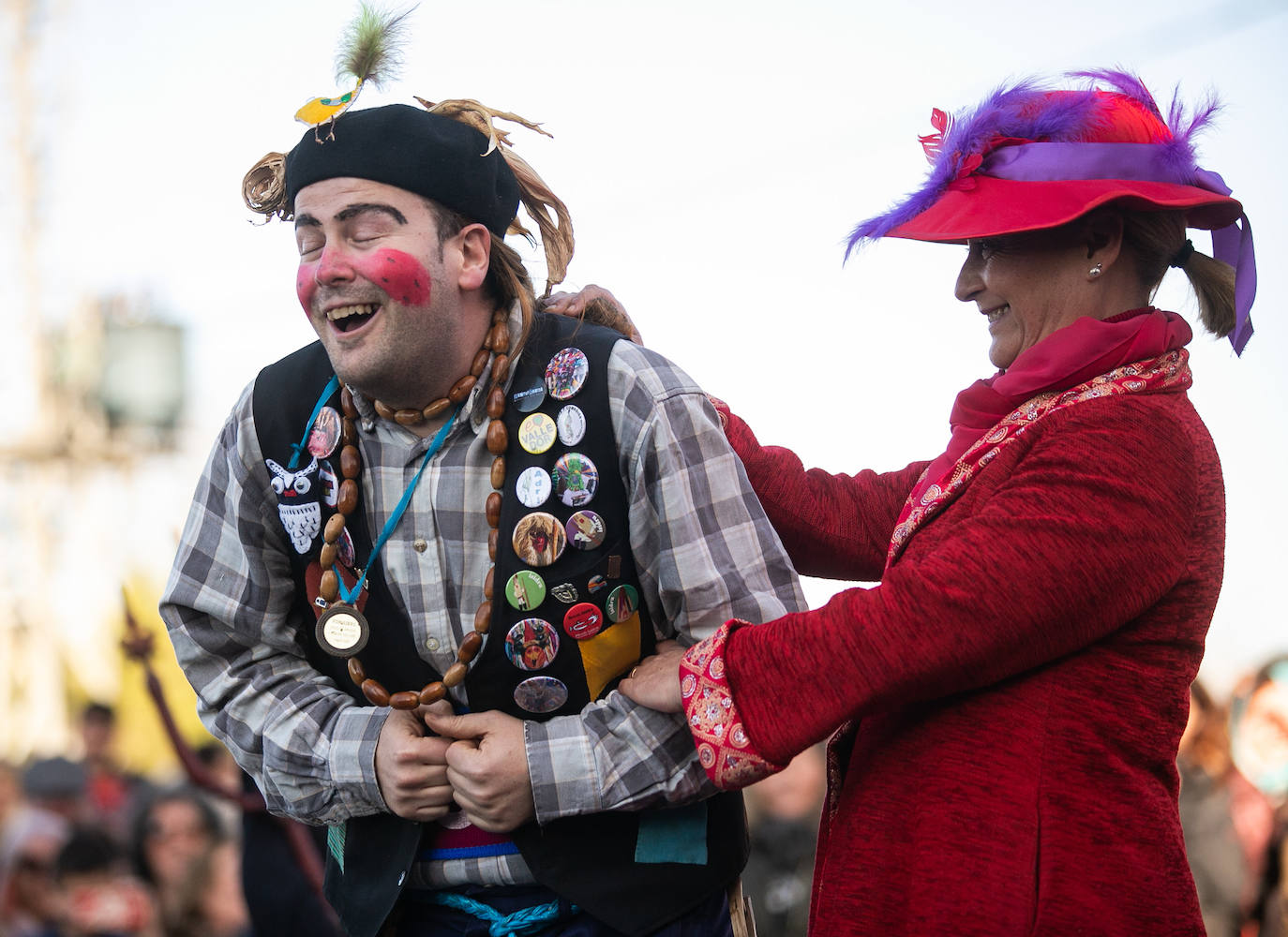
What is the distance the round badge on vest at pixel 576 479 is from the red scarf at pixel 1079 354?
0.51 metres

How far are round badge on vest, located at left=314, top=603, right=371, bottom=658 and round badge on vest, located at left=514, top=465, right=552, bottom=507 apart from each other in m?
0.33

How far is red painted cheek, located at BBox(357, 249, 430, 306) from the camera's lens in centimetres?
200

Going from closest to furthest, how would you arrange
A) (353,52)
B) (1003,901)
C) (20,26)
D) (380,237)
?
(1003,901), (380,237), (353,52), (20,26)

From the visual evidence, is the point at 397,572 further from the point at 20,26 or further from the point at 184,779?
the point at 20,26

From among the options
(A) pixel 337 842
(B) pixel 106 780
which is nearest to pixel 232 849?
(B) pixel 106 780

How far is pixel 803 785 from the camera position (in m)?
4.86

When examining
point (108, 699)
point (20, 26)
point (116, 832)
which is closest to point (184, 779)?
point (116, 832)

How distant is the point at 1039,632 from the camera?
165cm

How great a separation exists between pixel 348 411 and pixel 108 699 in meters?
4.62

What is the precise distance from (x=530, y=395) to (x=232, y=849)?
326 centimetres

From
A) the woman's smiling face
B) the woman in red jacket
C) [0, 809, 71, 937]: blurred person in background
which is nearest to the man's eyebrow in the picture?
the woman in red jacket

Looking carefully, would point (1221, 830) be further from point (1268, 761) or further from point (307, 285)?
point (307, 285)

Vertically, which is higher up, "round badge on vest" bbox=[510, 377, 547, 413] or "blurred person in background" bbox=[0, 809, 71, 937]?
"round badge on vest" bbox=[510, 377, 547, 413]

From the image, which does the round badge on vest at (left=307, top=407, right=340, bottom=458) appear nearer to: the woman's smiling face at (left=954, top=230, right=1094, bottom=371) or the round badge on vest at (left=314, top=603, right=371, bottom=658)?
the round badge on vest at (left=314, top=603, right=371, bottom=658)
